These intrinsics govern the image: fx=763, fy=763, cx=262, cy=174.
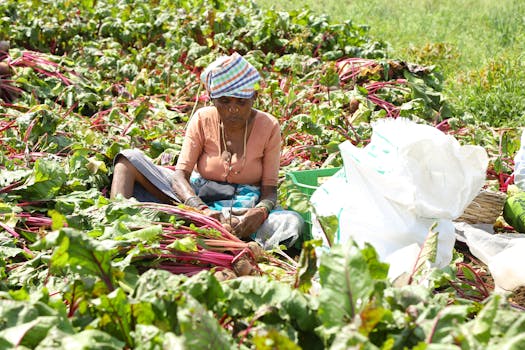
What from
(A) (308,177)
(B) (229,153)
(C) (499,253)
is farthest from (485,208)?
(B) (229,153)

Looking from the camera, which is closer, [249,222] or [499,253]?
[499,253]

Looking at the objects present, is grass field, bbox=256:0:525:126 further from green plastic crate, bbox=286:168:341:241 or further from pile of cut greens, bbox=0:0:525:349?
green plastic crate, bbox=286:168:341:241

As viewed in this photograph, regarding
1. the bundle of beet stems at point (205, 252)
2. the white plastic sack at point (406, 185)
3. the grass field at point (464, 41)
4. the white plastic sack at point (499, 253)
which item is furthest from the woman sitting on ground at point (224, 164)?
the grass field at point (464, 41)

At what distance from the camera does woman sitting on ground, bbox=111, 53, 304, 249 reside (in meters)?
3.76

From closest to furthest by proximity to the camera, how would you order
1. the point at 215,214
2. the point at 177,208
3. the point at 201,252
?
the point at 201,252 → the point at 177,208 → the point at 215,214

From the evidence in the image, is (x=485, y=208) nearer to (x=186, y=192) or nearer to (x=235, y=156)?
(x=235, y=156)

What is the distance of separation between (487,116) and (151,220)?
4005 mm

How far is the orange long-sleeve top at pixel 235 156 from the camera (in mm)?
3887

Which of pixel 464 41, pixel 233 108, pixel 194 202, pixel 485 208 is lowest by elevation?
pixel 464 41

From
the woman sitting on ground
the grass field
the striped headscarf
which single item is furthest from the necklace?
the grass field

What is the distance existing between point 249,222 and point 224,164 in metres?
0.41

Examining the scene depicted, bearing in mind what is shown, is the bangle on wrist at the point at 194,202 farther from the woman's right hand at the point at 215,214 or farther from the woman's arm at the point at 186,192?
the woman's right hand at the point at 215,214

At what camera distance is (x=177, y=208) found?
3320mm

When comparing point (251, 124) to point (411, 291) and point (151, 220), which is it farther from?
point (411, 291)
